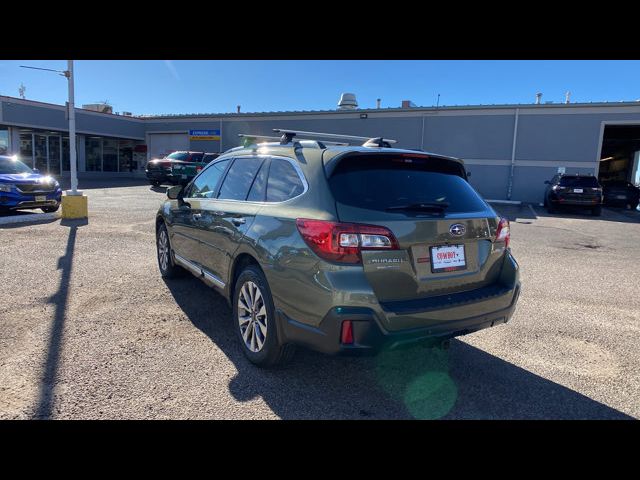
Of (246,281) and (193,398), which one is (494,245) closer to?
(246,281)

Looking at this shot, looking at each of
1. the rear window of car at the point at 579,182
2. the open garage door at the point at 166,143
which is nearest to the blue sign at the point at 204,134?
the open garage door at the point at 166,143

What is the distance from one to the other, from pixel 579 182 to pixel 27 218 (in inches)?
705

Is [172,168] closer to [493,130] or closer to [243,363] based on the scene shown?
[493,130]

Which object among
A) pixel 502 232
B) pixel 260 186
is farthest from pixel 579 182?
pixel 260 186

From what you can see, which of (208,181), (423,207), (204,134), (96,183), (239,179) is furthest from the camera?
(204,134)

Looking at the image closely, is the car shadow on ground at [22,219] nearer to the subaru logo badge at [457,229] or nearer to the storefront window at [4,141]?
the subaru logo badge at [457,229]

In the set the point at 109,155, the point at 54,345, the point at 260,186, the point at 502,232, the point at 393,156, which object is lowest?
the point at 54,345

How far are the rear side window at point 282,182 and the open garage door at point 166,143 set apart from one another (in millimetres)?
28883

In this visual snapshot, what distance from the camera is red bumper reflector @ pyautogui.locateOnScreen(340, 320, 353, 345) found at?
107 inches

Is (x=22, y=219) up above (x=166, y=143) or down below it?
below

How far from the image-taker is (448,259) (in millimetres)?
3074

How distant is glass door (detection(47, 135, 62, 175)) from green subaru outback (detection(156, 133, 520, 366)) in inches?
1152

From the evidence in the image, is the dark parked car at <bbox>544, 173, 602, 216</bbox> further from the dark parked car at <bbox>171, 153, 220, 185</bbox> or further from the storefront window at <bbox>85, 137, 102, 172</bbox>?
the storefront window at <bbox>85, 137, 102, 172</bbox>

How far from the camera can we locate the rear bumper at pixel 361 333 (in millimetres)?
2713
